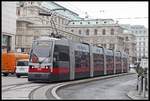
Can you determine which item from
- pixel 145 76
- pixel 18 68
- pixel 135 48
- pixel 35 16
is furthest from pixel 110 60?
pixel 135 48

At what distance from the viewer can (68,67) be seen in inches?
1289

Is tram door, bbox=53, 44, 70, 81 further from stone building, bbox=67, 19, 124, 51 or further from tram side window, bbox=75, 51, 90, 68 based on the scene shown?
stone building, bbox=67, 19, 124, 51

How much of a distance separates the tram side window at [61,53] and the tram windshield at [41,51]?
563mm

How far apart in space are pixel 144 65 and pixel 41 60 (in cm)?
1012

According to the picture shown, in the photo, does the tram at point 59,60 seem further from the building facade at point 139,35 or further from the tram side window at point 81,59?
the building facade at point 139,35

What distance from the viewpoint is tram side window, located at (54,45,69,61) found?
31.1 meters

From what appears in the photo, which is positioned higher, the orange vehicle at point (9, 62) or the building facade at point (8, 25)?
the building facade at point (8, 25)

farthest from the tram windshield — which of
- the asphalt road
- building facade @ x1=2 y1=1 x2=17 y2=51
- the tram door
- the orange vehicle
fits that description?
building facade @ x1=2 y1=1 x2=17 y2=51

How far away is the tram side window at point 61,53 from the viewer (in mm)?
31094

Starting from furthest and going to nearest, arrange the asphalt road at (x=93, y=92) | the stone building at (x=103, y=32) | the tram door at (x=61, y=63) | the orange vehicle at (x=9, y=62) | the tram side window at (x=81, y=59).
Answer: the stone building at (x=103, y=32), the orange vehicle at (x=9, y=62), the tram side window at (x=81, y=59), the tram door at (x=61, y=63), the asphalt road at (x=93, y=92)

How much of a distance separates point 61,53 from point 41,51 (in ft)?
5.54

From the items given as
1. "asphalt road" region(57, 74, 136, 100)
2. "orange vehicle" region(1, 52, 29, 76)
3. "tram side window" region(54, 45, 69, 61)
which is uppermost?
"tram side window" region(54, 45, 69, 61)

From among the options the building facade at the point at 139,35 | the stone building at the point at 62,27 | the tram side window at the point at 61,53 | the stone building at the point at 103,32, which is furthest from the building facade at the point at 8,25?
the building facade at the point at 139,35

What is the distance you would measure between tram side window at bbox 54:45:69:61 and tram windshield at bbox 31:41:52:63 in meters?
0.56
